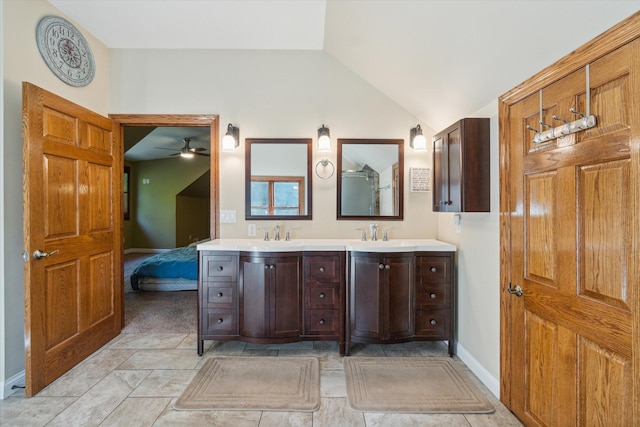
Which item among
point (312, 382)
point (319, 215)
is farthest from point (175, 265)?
point (312, 382)

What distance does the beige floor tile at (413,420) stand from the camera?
69.6 inches

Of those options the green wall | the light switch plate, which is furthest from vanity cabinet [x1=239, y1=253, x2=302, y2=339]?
the green wall

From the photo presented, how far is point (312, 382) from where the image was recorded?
85.0 inches

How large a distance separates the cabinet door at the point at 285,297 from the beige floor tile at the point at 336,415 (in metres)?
0.67

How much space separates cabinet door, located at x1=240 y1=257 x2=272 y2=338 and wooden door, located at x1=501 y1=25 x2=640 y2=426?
1739 millimetres

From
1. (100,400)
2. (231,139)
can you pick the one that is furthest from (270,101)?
(100,400)

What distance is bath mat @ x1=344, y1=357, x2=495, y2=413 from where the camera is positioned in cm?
191

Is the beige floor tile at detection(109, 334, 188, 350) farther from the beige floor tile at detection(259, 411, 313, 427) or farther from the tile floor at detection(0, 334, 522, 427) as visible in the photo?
the beige floor tile at detection(259, 411, 313, 427)

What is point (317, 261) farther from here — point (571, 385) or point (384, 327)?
point (571, 385)

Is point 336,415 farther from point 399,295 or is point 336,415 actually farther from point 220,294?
point 220,294

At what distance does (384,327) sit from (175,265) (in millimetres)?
3183

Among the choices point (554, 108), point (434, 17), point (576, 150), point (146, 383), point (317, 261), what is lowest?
point (146, 383)

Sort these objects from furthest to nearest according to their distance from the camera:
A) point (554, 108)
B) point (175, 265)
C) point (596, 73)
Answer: point (175, 265) → point (554, 108) → point (596, 73)

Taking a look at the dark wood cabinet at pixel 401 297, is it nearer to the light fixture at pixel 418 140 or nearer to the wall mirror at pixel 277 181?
the wall mirror at pixel 277 181
